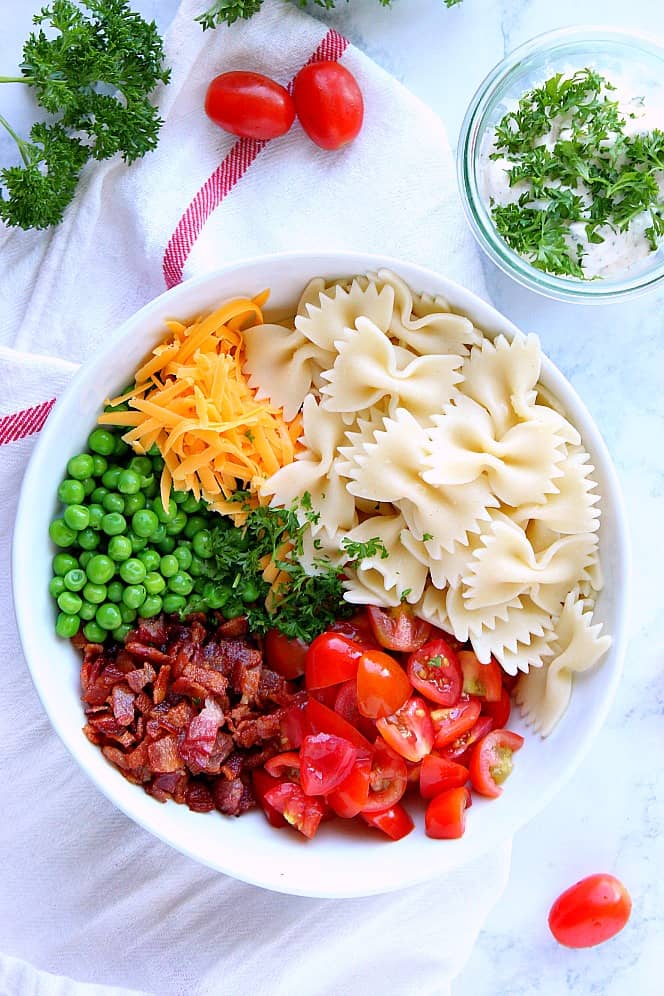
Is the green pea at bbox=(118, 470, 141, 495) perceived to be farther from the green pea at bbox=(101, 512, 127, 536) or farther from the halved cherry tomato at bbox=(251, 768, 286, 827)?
the halved cherry tomato at bbox=(251, 768, 286, 827)

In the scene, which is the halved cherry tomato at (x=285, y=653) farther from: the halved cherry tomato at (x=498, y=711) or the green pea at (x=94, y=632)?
the halved cherry tomato at (x=498, y=711)

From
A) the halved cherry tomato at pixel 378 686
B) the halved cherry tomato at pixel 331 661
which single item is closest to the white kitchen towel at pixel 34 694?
the halved cherry tomato at pixel 378 686

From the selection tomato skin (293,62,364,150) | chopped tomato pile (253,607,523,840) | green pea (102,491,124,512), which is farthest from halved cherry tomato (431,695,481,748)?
tomato skin (293,62,364,150)

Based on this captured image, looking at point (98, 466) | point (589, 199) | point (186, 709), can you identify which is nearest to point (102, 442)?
point (98, 466)

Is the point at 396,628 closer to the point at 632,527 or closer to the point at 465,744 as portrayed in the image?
the point at 465,744

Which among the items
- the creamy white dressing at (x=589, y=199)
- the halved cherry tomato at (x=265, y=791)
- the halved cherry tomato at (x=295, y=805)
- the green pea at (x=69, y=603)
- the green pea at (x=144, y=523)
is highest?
the creamy white dressing at (x=589, y=199)
